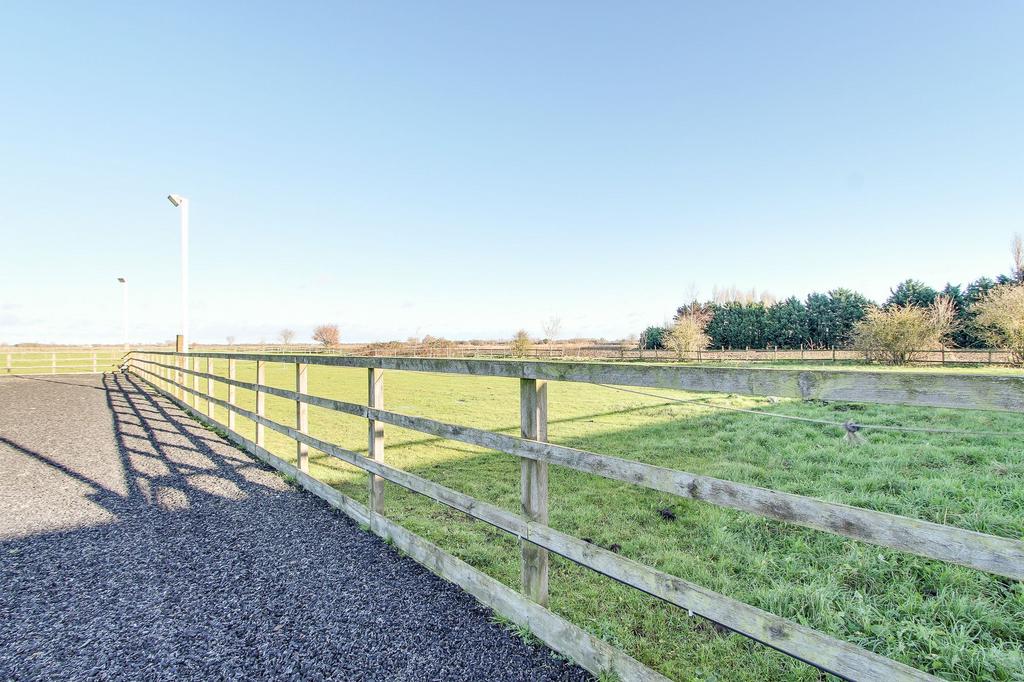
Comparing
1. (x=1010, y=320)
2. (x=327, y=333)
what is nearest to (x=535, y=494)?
(x=1010, y=320)

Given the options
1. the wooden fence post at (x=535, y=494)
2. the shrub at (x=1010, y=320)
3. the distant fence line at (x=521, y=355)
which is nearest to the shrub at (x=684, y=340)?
the distant fence line at (x=521, y=355)

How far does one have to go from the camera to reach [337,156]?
19.2m

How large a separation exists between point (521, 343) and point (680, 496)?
1508 inches

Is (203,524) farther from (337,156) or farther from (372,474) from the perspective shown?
(337,156)

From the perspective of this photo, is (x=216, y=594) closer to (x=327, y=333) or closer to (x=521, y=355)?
(x=521, y=355)

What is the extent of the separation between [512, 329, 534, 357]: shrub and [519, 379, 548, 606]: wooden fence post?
3450 centimetres

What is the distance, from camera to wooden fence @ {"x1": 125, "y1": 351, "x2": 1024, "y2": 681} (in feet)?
3.91

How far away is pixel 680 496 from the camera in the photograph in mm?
1711

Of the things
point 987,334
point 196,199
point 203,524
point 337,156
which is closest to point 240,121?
point 196,199

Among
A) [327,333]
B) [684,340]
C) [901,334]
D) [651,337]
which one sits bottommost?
[684,340]

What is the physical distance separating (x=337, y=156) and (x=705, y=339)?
2861 centimetres

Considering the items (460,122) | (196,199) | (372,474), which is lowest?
(372,474)

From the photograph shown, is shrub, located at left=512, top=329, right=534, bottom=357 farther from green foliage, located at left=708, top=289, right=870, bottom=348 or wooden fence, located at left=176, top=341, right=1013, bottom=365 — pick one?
green foliage, located at left=708, top=289, right=870, bottom=348

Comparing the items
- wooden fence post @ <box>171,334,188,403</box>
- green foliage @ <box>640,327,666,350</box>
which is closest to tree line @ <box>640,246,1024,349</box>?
green foliage @ <box>640,327,666,350</box>
